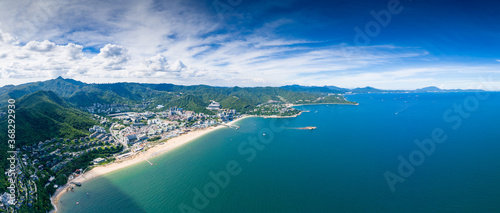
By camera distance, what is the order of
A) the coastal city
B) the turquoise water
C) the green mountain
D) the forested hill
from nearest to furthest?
the turquoise water
the coastal city
the green mountain
the forested hill

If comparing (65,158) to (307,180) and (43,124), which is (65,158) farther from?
(307,180)

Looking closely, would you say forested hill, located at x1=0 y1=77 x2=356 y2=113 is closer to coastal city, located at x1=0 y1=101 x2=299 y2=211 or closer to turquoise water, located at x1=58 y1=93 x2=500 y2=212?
coastal city, located at x1=0 y1=101 x2=299 y2=211

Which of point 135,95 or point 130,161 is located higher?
point 135,95

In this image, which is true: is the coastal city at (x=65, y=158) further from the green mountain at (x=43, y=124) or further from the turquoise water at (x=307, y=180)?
the turquoise water at (x=307, y=180)

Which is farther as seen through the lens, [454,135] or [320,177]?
[454,135]

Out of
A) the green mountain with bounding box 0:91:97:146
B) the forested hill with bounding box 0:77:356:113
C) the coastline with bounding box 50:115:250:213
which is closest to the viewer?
the coastline with bounding box 50:115:250:213

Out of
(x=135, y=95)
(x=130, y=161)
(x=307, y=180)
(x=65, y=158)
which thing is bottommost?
(x=130, y=161)

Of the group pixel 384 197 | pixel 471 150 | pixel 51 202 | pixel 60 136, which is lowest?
pixel 51 202

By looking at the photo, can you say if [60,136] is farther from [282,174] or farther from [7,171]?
[282,174]

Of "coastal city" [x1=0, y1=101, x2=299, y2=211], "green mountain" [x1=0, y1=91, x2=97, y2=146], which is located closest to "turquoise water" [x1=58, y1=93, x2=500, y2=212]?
"coastal city" [x1=0, y1=101, x2=299, y2=211]

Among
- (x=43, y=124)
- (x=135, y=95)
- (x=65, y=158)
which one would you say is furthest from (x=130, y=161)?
(x=135, y=95)

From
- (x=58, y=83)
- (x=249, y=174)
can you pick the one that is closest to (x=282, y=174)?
(x=249, y=174)
